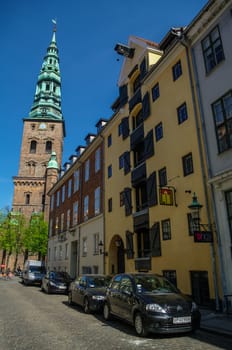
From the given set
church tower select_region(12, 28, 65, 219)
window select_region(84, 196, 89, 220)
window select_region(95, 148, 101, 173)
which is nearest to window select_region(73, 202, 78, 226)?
window select_region(84, 196, 89, 220)

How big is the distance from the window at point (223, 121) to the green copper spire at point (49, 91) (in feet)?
226

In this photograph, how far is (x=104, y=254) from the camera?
21.5m

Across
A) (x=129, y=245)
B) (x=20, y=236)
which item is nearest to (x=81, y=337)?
(x=129, y=245)

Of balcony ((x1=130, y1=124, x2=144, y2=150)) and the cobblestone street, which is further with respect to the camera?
balcony ((x1=130, y1=124, x2=144, y2=150))

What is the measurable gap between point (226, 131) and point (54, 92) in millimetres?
76312

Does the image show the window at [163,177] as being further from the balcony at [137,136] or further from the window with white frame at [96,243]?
the window with white frame at [96,243]

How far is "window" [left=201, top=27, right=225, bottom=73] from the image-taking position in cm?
1252

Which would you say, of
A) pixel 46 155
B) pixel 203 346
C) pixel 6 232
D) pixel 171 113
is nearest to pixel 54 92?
pixel 46 155

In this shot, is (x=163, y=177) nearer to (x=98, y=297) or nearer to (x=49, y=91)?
(x=98, y=297)

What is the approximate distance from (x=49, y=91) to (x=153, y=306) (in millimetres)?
79484

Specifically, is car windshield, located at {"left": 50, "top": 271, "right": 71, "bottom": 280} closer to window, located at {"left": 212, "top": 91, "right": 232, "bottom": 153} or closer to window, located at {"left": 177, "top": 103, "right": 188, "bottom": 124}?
window, located at {"left": 177, "top": 103, "right": 188, "bottom": 124}

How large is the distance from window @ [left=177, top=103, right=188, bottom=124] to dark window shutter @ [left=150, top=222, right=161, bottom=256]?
5.61m

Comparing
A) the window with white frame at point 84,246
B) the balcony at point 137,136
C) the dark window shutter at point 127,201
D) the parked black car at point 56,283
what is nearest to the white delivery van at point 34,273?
the window with white frame at point 84,246

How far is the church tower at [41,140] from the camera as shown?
69.9 metres
